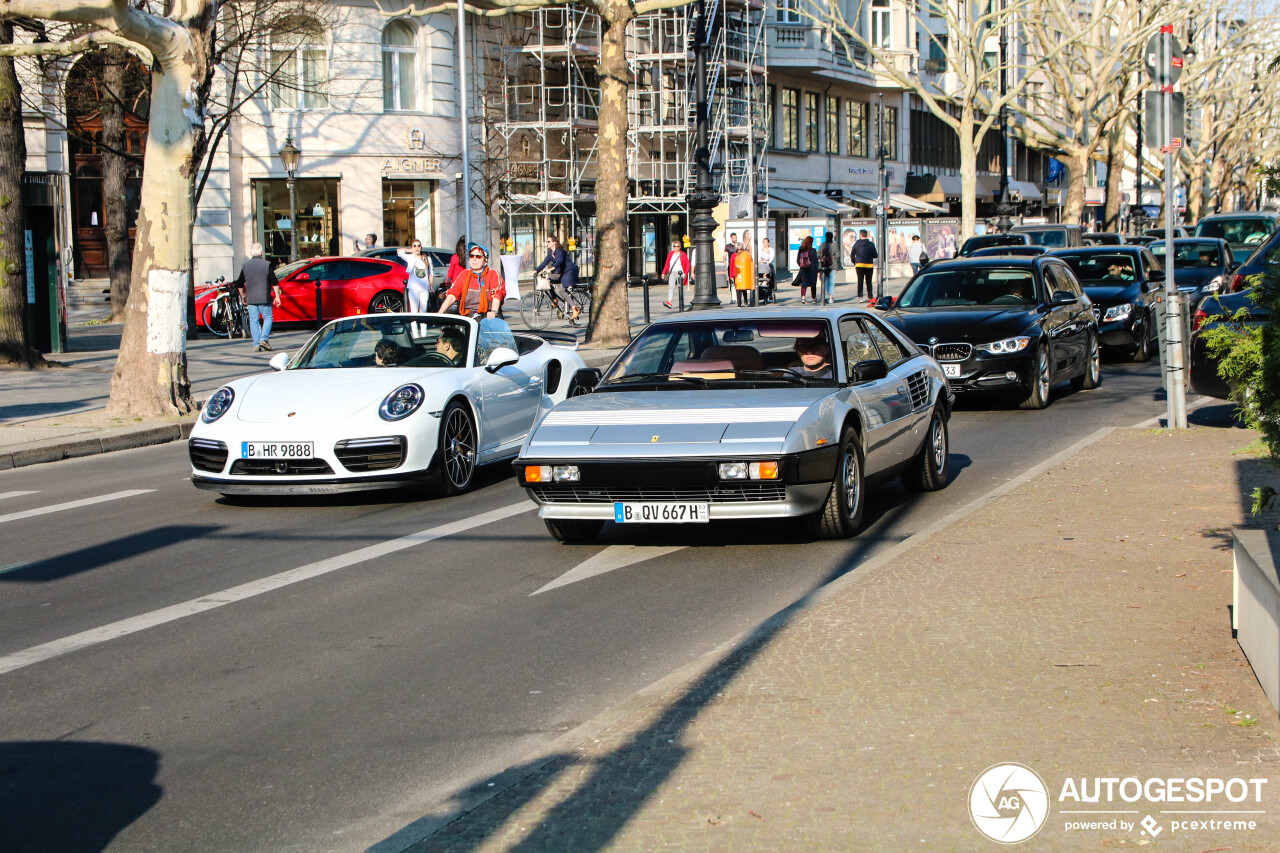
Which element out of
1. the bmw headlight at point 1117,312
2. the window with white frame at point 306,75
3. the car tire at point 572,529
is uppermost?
the window with white frame at point 306,75

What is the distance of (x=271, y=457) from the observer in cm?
1045

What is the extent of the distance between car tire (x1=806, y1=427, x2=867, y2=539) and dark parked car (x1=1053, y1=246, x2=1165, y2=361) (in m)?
13.4

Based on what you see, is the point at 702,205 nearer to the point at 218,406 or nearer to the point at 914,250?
the point at 914,250

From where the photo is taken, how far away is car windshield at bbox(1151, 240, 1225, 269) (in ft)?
91.6

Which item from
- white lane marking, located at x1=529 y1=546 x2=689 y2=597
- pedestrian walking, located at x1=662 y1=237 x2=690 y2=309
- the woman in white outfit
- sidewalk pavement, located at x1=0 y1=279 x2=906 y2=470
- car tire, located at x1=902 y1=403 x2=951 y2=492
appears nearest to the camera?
white lane marking, located at x1=529 y1=546 x2=689 y2=597

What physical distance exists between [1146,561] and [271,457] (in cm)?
584

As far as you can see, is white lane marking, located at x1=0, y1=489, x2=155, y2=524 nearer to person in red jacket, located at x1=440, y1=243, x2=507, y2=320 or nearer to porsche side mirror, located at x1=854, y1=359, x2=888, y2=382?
porsche side mirror, located at x1=854, y1=359, x2=888, y2=382

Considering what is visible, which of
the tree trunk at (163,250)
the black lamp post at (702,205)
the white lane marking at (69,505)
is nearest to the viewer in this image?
the white lane marking at (69,505)

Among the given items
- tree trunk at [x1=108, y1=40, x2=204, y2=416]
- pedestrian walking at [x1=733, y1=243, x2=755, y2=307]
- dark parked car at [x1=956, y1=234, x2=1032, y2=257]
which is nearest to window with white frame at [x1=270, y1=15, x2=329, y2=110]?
pedestrian walking at [x1=733, y1=243, x2=755, y2=307]

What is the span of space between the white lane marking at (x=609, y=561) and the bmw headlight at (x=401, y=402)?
94.3 inches

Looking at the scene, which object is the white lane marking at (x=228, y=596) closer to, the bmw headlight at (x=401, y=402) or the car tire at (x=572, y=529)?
the car tire at (x=572, y=529)

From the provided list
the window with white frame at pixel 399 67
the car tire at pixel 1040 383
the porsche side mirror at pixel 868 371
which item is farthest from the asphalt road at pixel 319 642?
the window with white frame at pixel 399 67

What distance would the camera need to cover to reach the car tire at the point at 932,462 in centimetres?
1064

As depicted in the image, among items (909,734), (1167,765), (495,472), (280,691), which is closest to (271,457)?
(495,472)
